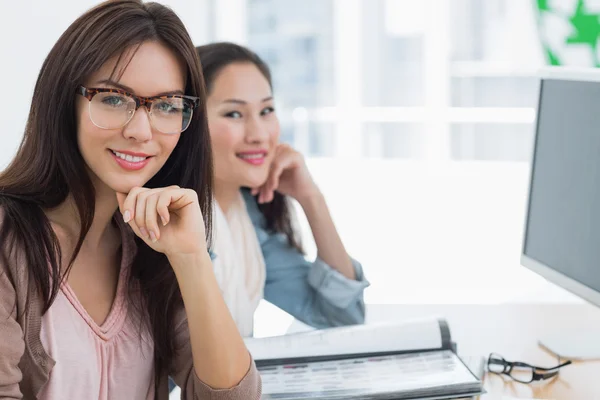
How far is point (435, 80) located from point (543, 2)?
0.89m

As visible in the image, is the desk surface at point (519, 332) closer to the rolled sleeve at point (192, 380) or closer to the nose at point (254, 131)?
the rolled sleeve at point (192, 380)

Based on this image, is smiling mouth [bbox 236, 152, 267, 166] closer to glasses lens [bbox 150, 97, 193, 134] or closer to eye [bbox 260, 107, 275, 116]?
eye [bbox 260, 107, 275, 116]

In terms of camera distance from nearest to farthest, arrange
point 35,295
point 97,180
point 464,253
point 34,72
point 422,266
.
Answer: point 35,295, point 97,180, point 34,72, point 422,266, point 464,253

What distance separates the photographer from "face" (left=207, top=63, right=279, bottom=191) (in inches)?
67.2

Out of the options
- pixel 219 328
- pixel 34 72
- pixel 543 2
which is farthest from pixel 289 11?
pixel 219 328

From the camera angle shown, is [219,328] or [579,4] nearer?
[219,328]

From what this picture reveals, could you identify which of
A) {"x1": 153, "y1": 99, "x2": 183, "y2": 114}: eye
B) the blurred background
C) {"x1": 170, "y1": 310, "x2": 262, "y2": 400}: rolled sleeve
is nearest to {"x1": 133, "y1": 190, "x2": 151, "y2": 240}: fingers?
{"x1": 153, "y1": 99, "x2": 183, "y2": 114}: eye

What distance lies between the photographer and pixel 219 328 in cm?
116

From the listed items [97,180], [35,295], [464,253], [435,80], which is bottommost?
[464,253]

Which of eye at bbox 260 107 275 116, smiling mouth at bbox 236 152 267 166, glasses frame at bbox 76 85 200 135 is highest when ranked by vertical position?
glasses frame at bbox 76 85 200 135

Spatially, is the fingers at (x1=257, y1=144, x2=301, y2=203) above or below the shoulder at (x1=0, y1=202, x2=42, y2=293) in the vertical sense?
below

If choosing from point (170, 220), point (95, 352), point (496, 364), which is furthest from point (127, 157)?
point (496, 364)

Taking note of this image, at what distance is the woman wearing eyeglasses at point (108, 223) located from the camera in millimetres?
1067

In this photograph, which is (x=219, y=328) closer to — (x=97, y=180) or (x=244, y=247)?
(x=97, y=180)
